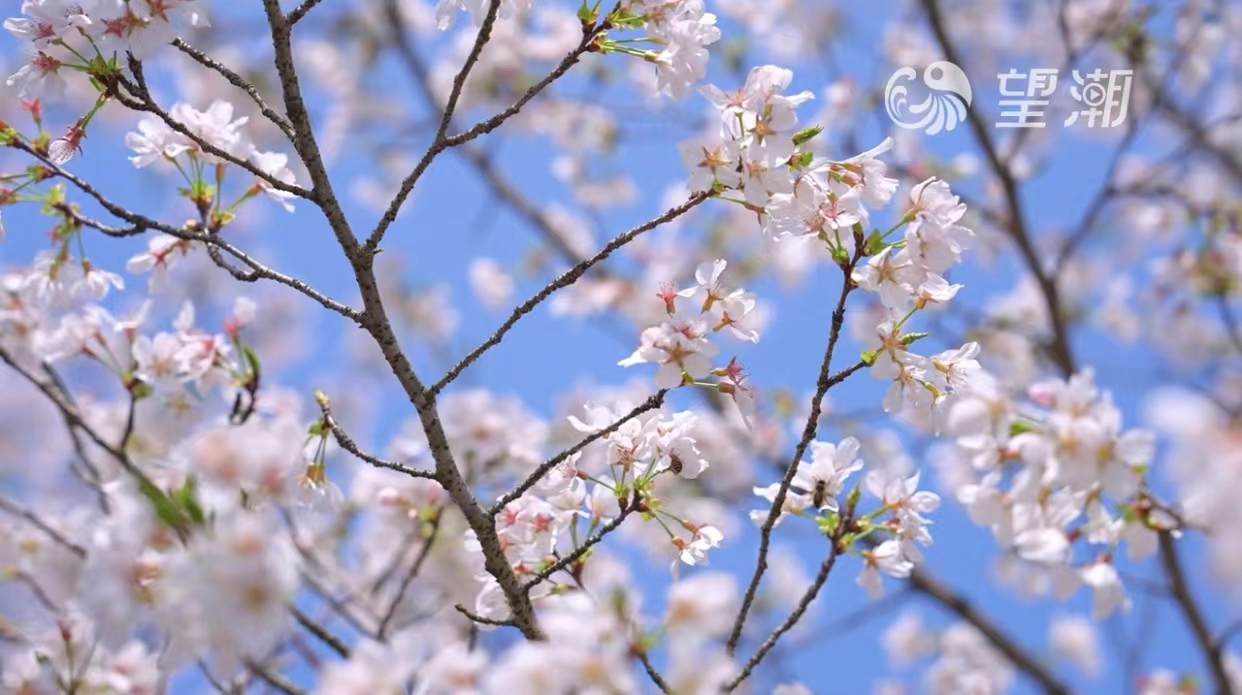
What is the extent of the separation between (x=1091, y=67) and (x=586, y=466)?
403 cm

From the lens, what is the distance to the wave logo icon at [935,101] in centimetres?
318

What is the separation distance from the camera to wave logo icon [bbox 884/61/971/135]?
10.4 ft

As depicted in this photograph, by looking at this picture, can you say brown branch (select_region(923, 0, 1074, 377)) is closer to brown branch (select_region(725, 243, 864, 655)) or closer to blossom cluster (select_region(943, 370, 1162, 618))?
blossom cluster (select_region(943, 370, 1162, 618))

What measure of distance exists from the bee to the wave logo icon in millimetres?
1499

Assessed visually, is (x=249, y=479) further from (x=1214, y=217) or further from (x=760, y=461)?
(x=1214, y=217)

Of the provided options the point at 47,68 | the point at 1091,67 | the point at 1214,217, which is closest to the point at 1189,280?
the point at 1214,217

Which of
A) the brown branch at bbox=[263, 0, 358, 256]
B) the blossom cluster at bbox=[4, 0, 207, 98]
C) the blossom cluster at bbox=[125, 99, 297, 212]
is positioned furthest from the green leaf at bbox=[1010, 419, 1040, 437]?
the blossom cluster at bbox=[4, 0, 207, 98]

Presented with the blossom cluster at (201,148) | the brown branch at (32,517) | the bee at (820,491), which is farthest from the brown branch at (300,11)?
the brown branch at (32,517)

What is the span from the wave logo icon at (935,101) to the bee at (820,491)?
1.50m

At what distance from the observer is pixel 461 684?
49.1 inches

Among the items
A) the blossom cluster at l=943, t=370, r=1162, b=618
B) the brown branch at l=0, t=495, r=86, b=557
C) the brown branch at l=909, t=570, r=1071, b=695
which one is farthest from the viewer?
the brown branch at l=909, t=570, r=1071, b=695

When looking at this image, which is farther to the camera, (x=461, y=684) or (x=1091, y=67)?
(x=1091, y=67)

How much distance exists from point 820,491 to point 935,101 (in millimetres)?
2138

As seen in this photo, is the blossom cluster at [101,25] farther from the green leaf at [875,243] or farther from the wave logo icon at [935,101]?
the wave logo icon at [935,101]
